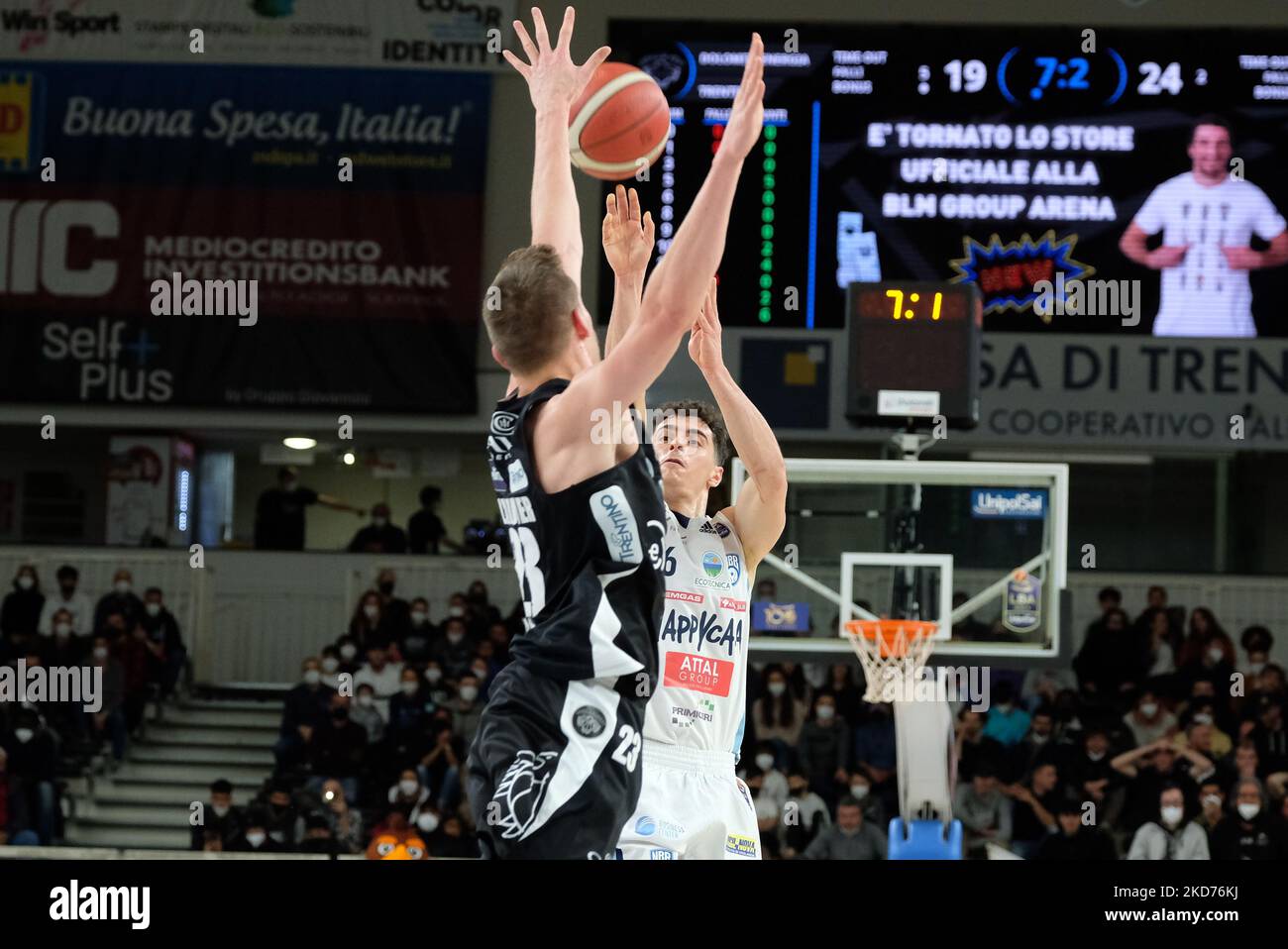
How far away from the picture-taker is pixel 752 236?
13641 millimetres

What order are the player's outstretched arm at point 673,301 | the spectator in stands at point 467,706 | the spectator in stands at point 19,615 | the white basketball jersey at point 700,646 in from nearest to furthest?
the player's outstretched arm at point 673,301 < the white basketball jersey at point 700,646 < the spectator in stands at point 467,706 < the spectator in stands at point 19,615

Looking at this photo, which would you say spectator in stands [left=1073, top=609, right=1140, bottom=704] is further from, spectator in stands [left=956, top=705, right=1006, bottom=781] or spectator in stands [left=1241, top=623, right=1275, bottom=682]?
spectator in stands [left=956, top=705, right=1006, bottom=781]

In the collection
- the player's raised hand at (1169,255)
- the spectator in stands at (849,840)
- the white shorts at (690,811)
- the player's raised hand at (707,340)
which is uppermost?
the player's raised hand at (1169,255)

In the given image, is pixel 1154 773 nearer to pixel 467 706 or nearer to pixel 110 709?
pixel 467 706

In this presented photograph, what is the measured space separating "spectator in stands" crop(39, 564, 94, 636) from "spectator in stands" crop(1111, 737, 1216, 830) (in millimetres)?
9308

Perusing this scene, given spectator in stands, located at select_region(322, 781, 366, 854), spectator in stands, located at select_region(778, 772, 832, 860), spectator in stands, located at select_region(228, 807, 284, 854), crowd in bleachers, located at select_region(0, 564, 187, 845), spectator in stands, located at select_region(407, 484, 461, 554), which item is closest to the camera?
spectator in stands, located at select_region(778, 772, 832, 860)

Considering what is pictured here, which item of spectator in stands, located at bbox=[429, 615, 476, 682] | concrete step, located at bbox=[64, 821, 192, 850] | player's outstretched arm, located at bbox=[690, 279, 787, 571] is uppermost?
player's outstretched arm, located at bbox=[690, 279, 787, 571]

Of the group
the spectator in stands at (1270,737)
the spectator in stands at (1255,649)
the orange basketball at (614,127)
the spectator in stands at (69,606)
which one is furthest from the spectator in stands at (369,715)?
the orange basketball at (614,127)

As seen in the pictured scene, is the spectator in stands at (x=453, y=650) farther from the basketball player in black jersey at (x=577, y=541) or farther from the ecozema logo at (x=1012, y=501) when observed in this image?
the basketball player in black jersey at (x=577, y=541)

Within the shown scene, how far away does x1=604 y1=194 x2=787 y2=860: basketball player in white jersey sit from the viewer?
4.73m

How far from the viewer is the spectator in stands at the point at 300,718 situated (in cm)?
1345

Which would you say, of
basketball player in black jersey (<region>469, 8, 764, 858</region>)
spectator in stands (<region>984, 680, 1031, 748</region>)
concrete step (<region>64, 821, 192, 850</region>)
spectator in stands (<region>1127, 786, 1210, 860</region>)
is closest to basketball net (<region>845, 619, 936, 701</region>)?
spectator in stands (<region>1127, 786, 1210, 860</region>)

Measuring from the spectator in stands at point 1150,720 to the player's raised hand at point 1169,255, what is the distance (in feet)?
11.8

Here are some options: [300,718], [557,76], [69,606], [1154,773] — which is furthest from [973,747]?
[557,76]
